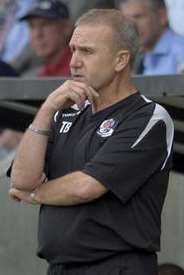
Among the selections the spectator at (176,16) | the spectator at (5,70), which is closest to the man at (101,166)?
the spectator at (5,70)

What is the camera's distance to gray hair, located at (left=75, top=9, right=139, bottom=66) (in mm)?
4285

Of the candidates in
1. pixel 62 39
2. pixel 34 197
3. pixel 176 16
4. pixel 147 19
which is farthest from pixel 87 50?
pixel 62 39

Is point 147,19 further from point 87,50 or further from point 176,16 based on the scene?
point 87,50

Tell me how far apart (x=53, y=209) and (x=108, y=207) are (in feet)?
0.81

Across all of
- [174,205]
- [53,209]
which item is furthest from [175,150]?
[53,209]

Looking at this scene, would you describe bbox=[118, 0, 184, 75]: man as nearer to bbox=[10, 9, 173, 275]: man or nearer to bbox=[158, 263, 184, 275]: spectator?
bbox=[158, 263, 184, 275]: spectator

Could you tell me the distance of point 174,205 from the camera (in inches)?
237

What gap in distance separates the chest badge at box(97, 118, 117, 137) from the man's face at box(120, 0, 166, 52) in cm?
372

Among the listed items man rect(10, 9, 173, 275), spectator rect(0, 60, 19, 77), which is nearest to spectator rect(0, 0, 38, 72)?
spectator rect(0, 60, 19, 77)

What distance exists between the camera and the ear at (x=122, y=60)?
169 inches

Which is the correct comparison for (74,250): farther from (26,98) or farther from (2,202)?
(2,202)

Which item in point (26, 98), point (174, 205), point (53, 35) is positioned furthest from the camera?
point (53, 35)

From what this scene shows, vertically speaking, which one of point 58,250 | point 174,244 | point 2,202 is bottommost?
point 174,244

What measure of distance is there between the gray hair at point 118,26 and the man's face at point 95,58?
3 cm
